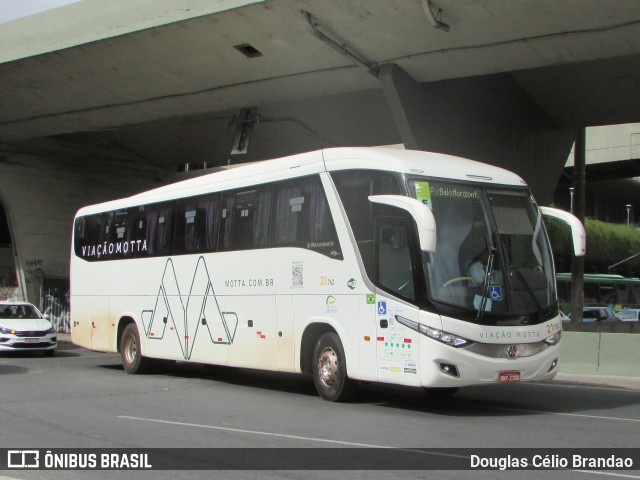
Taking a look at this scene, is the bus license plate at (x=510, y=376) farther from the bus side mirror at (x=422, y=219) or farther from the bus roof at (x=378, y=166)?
the bus roof at (x=378, y=166)

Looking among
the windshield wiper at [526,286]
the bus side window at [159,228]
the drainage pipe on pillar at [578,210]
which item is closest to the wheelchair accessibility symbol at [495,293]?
the windshield wiper at [526,286]

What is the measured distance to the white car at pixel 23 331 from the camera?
2145cm

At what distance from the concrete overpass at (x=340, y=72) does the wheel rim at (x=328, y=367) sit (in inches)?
296

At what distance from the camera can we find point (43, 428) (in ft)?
32.8

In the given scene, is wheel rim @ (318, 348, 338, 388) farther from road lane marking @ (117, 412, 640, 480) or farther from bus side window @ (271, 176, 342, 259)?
road lane marking @ (117, 412, 640, 480)

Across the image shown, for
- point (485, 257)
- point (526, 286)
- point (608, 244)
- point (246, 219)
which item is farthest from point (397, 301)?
point (608, 244)

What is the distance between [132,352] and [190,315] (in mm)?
2606

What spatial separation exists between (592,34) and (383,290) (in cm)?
850

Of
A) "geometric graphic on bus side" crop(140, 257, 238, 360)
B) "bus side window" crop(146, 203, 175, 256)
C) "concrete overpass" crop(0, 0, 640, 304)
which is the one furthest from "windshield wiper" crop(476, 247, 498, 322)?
"bus side window" crop(146, 203, 175, 256)

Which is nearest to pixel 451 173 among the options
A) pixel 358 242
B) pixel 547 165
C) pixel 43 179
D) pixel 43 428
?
pixel 358 242

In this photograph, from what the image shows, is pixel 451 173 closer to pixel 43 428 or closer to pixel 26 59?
pixel 43 428

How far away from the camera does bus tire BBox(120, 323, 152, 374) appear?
17125 millimetres

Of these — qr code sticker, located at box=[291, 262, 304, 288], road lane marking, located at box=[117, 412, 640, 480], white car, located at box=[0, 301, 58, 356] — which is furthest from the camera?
white car, located at box=[0, 301, 58, 356]

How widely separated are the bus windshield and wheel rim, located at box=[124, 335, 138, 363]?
28.1ft
